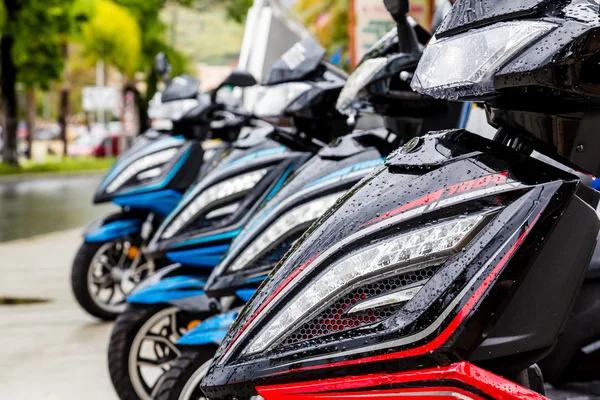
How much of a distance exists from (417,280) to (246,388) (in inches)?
13.5

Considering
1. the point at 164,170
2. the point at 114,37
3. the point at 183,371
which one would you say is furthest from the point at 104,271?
the point at 114,37

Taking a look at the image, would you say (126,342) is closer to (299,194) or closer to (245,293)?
(245,293)

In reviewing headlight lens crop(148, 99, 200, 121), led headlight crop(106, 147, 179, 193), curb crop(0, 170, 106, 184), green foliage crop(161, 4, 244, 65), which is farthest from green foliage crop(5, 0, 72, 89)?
green foliage crop(161, 4, 244, 65)

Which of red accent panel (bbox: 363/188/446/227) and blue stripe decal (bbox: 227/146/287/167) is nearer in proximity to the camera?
red accent panel (bbox: 363/188/446/227)

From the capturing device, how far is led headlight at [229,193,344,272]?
2553 mm

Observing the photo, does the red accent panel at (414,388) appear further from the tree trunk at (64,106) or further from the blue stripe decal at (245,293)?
the tree trunk at (64,106)

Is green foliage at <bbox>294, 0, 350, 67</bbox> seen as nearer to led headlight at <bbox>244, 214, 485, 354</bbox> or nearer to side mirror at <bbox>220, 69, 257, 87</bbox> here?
side mirror at <bbox>220, 69, 257, 87</bbox>

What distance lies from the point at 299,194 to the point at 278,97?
99 centimetres

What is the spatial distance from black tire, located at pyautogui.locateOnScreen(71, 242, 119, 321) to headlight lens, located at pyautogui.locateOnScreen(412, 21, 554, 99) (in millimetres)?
4267

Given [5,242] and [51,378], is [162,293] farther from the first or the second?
[5,242]

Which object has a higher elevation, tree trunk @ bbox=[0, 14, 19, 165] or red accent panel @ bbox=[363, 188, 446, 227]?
red accent panel @ bbox=[363, 188, 446, 227]

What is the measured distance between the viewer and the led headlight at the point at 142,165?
536cm

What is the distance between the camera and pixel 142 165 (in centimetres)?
541

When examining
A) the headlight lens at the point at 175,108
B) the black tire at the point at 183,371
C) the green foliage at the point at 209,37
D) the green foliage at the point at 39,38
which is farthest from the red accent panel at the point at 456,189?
the green foliage at the point at 209,37
